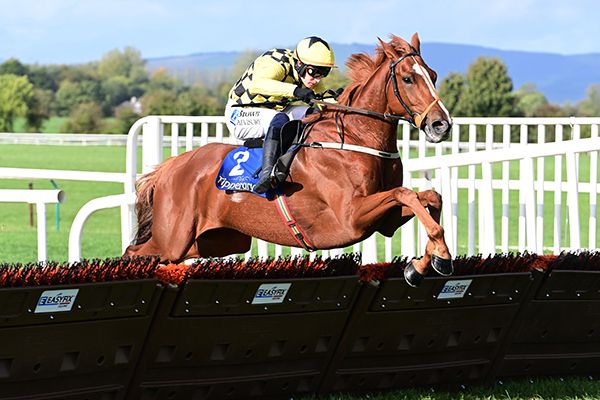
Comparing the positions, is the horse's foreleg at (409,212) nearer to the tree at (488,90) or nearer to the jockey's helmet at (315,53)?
the jockey's helmet at (315,53)

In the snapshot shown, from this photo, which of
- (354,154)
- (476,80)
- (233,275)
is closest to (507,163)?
(354,154)

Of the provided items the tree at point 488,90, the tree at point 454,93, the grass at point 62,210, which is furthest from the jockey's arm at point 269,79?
the tree at point 488,90

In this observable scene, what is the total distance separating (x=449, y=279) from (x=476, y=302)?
22 cm

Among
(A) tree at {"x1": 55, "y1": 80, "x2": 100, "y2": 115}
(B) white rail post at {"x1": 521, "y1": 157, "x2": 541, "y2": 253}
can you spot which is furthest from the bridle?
(A) tree at {"x1": 55, "y1": 80, "x2": 100, "y2": 115}

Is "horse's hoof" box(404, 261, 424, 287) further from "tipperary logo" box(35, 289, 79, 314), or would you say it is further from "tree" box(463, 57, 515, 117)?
"tree" box(463, 57, 515, 117)

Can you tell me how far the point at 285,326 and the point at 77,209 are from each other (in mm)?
19770

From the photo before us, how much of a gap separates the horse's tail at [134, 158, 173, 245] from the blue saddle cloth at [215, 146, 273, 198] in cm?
66

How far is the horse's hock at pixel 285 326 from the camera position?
389 cm

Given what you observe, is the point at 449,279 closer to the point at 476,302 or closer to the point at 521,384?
the point at 476,302

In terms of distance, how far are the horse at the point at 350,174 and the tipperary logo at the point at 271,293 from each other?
95cm

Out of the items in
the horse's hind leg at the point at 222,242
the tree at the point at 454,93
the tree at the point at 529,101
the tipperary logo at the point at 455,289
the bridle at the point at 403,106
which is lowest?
the tree at the point at 529,101

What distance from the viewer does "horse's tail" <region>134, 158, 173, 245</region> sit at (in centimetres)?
696

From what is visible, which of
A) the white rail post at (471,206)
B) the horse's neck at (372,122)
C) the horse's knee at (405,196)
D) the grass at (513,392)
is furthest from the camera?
the white rail post at (471,206)

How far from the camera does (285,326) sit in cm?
444
